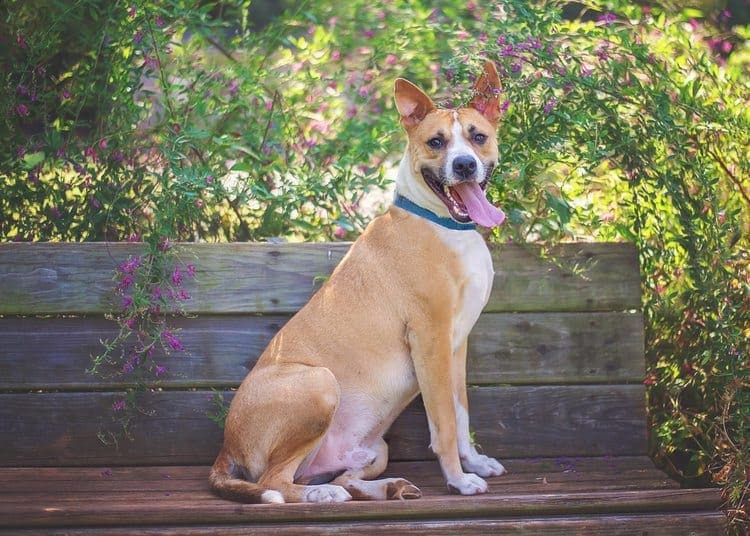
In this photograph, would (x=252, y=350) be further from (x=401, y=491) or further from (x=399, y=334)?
(x=401, y=491)

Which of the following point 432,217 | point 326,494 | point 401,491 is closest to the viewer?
point 326,494

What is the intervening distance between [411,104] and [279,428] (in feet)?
4.49

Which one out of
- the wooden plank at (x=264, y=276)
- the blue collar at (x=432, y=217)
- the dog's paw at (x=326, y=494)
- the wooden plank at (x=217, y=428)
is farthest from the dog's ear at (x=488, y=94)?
the dog's paw at (x=326, y=494)

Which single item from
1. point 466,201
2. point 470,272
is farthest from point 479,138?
point 470,272

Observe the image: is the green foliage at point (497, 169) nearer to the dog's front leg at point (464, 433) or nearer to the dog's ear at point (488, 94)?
the dog's ear at point (488, 94)

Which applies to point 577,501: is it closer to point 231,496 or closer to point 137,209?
point 231,496

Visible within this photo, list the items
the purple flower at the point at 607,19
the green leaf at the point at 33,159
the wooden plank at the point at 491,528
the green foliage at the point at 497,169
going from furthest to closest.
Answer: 1. the green leaf at the point at 33,159
2. the purple flower at the point at 607,19
3. the green foliage at the point at 497,169
4. the wooden plank at the point at 491,528

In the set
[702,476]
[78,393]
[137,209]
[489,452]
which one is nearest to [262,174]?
[137,209]

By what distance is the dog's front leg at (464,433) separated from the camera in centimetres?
365

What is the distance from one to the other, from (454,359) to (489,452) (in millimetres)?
529

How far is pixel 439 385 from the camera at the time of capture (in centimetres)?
343

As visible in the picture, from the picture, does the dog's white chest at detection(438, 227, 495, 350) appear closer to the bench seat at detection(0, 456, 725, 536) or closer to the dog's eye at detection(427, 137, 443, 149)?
the dog's eye at detection(427, 137, 443, 149)

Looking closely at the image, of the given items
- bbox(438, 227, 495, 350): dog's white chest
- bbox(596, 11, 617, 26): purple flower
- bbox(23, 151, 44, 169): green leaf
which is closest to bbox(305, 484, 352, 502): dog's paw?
bbox(438, 227, 495, 350): dog's white chest

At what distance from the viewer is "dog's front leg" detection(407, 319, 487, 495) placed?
3393 millimetres
